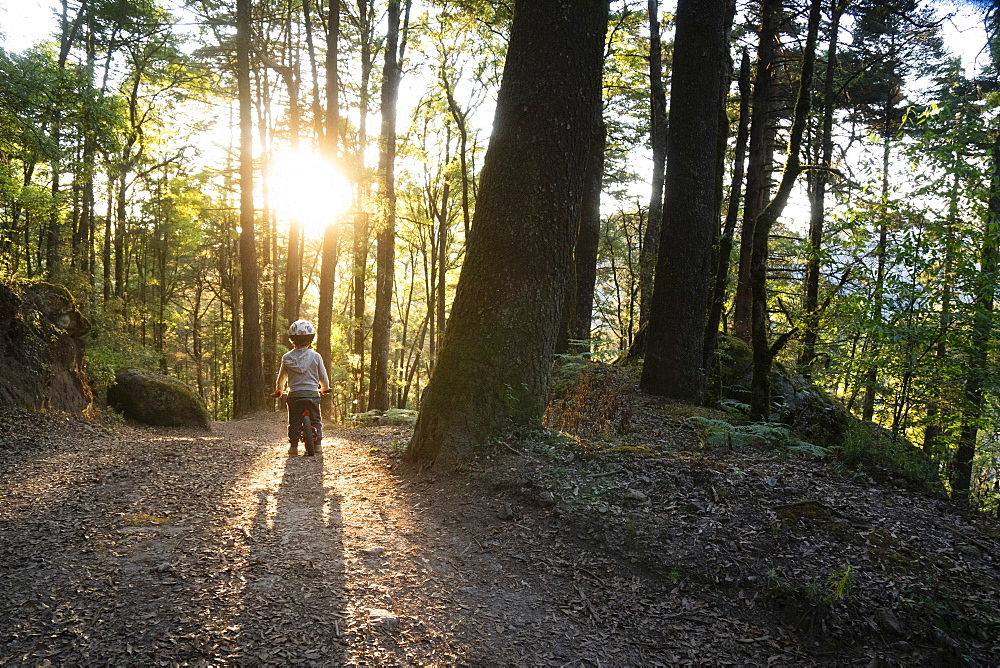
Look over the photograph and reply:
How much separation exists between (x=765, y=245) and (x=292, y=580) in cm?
704

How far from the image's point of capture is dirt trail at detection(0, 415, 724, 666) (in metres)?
2.69

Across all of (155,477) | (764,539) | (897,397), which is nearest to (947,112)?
(897,397)

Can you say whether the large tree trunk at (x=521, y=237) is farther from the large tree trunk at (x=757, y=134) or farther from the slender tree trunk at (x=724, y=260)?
the large tree trunk at (x=757, y=134)

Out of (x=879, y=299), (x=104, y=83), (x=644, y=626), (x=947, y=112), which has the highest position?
(x=104, y=83)

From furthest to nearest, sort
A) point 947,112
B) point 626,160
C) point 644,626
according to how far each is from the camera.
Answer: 1. point 626,160
2. point 947,112
3. point 644,626

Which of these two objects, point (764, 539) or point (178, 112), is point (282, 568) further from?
point (178, 112)

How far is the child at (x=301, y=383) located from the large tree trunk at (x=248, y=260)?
915 centimetres

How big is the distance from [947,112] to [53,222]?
21319 mm

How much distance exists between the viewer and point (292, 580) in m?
3.33

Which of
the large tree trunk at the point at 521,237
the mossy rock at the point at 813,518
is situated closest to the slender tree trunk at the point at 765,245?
the large tree trunk at the point at 521,237

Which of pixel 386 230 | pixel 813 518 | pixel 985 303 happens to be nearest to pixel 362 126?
pixel 386 230

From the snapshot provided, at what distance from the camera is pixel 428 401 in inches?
213

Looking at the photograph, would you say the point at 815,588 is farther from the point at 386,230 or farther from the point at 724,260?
the point at 386,230

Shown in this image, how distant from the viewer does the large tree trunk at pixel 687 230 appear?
8.52m
